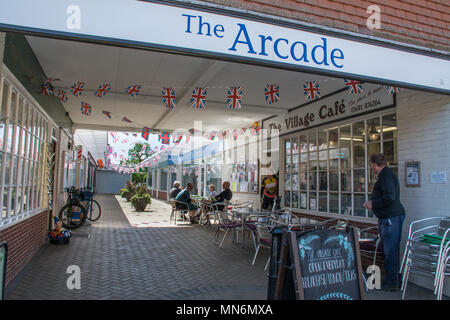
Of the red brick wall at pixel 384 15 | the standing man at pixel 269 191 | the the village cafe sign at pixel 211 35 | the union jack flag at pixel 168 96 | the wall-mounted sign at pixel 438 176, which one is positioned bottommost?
the standing man at pixel 269 191

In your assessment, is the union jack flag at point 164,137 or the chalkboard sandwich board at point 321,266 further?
the union jack flag at point 164,137

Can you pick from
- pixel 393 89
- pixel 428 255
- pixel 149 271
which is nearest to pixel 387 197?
pixel 428 255

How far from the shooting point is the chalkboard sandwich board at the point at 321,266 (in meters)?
2.93

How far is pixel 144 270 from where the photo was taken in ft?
17.3

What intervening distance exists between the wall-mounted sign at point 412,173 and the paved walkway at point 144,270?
8.61 feet

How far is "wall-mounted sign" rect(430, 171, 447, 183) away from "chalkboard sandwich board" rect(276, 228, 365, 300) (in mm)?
2292

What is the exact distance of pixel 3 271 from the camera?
8.38 ft

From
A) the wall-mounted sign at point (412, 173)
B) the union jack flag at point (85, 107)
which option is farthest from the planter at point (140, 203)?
the wall-mounted sign at point (412, 173)

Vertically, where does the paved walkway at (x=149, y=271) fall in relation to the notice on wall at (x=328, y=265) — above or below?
below

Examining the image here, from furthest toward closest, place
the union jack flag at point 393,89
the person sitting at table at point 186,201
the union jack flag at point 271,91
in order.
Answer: the person sitting at table at point 186,201 → the union jack flag at point 271,91 → the union jack flag at point 393,89

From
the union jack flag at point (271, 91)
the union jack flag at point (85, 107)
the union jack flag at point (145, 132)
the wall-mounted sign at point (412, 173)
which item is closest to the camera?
the wall-mounted sign at point (412, 173)

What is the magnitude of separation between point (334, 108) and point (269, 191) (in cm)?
325

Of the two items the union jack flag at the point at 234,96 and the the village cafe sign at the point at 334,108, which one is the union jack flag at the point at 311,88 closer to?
the the village cafe sign at the point at 334,108

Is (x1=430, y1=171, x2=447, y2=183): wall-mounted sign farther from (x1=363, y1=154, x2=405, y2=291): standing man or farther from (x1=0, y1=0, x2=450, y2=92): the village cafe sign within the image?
(x1=0, y1=0, x2=450, y2=92): the village cafe sign
